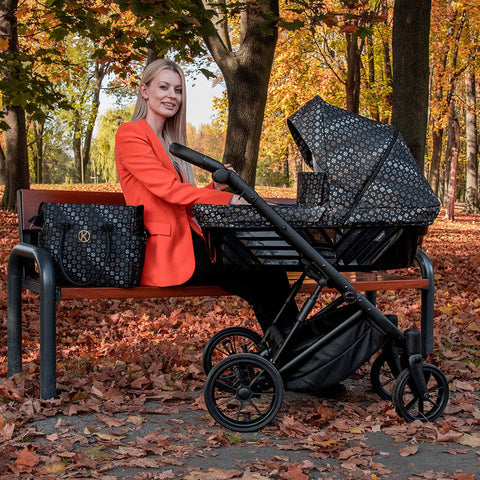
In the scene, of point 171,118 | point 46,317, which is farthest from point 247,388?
point 171,118

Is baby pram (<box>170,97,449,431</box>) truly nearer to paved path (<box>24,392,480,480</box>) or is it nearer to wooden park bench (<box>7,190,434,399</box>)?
paved path (<box>24,392,480,480</box>)

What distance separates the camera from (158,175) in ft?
11.8

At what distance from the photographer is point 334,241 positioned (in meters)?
3.34

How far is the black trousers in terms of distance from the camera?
3619 millimetres

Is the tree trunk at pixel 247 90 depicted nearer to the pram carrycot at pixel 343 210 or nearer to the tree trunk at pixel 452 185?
the pram carrycot at pixel 343 210

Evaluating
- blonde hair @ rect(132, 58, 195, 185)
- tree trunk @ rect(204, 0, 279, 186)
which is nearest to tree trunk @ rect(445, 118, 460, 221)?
tree trunk @ rect(204, 0, 279, 186)

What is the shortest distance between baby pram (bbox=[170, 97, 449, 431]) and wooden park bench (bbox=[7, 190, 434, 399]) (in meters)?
0.60

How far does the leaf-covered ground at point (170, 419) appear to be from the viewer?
9.05ft

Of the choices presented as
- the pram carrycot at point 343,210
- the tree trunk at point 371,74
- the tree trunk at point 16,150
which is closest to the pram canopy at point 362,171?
the pram carrycot at point 343,210

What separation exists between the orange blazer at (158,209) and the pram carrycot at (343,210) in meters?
0.36

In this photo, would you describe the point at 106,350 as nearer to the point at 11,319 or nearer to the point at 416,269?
the point at 11,319

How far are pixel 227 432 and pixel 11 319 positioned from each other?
1.59 metres

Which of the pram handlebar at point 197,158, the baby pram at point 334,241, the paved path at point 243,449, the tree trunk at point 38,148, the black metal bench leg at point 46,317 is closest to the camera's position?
the paved path at point 243,449

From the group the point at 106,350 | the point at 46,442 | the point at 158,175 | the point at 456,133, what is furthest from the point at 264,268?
the point at 456,133
